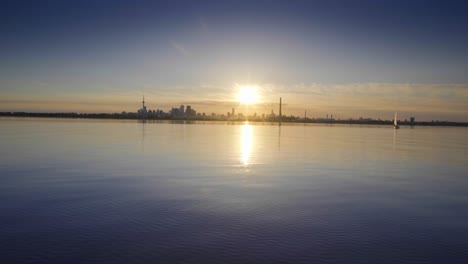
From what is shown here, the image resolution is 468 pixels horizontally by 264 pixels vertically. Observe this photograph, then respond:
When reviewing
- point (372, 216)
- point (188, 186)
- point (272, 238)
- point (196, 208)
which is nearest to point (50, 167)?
point (188, 186)

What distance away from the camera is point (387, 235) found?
8.16m

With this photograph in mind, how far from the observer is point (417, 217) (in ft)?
32.2

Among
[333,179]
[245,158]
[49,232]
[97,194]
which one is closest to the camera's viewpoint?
[49,232]

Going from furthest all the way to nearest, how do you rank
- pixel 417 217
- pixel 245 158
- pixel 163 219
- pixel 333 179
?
pixel 245 158, pixel 333 179, pixel 417 217, pixel 163 219

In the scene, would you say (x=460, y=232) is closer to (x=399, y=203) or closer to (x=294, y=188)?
(x=399, y=203)

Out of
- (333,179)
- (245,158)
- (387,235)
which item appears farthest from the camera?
(245,158)

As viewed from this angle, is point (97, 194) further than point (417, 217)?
Yes

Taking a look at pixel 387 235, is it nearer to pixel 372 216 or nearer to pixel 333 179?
pixel 372 216

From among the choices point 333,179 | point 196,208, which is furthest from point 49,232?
point 333,179

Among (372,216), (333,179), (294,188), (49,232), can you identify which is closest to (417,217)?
(372,216)

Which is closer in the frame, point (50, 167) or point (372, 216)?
point (372, 216)

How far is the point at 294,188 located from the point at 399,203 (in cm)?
370

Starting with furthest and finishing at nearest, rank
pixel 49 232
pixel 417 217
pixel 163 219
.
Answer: pixel 417 217 → pixel 163 219 → pixel 49 232

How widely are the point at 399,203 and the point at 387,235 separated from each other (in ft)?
12.6
